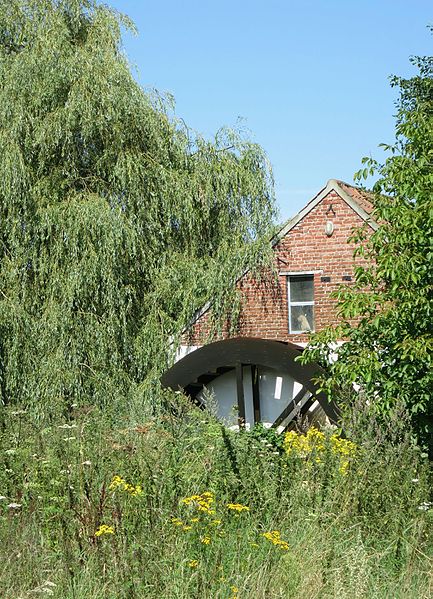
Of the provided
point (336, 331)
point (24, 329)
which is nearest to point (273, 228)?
point (24, 329)

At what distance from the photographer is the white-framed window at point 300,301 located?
18469 millimetres

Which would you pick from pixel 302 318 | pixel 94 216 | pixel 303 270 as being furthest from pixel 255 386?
pixel 94 216

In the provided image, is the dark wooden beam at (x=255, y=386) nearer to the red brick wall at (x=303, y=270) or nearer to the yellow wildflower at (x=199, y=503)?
the red brick wall at (x=303, y=270)

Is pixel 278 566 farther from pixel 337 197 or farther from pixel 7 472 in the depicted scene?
pixel 337 197

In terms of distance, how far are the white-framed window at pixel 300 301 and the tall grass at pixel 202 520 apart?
34.3 ft

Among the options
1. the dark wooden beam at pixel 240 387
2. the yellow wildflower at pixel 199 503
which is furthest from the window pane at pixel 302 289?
the yellow wildflower at pixel 199 503

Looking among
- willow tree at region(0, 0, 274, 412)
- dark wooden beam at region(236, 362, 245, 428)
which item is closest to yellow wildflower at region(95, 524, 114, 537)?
willow tree at region(0, 0, 274, 412)

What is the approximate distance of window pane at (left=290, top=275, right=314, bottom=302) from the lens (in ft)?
60.9

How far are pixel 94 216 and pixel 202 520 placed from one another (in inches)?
457

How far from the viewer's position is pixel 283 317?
18.6m

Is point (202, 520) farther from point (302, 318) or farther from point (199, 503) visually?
point (302, 318)

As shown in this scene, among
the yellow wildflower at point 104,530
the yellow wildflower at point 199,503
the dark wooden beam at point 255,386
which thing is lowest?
the yellow wildflower at point 104,530

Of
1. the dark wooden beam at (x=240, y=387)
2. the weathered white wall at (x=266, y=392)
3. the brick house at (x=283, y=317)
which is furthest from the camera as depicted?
the weathered white wall at (x=266, y=392)

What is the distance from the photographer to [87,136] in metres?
17.5
